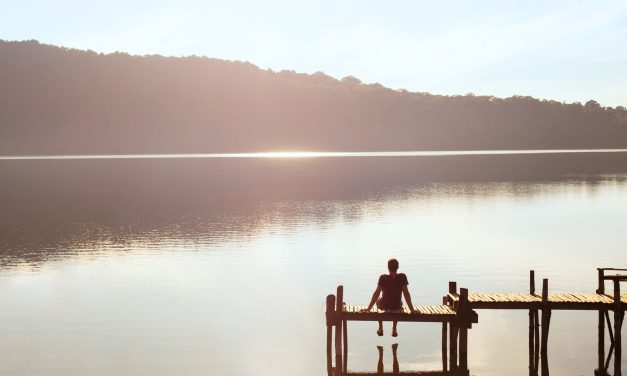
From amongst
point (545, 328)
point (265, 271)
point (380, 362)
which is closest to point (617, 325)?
point (545, 328)

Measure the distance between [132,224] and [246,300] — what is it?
40.6m

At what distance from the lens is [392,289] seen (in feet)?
86.8

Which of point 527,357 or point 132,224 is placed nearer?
point 527,357

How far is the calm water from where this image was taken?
101 ft

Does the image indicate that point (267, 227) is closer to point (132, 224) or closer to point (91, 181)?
point (132, 224)

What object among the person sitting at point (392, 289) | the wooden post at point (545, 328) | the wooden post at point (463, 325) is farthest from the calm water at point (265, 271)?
the person sitting at point (392, 289)

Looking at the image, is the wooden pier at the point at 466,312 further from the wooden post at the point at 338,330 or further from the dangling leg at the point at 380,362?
the dangling leg at the point at 380,362

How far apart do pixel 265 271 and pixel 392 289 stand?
25.7 metres

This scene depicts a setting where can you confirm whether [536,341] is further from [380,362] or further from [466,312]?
[380,362]

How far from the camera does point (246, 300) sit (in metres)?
41.7

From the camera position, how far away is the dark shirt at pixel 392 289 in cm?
2644

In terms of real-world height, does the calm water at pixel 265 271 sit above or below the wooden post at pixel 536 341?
below

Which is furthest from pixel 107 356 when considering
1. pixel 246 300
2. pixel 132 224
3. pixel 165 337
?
pixel 132 224

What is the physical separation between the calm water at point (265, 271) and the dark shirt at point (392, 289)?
3.93 metres
